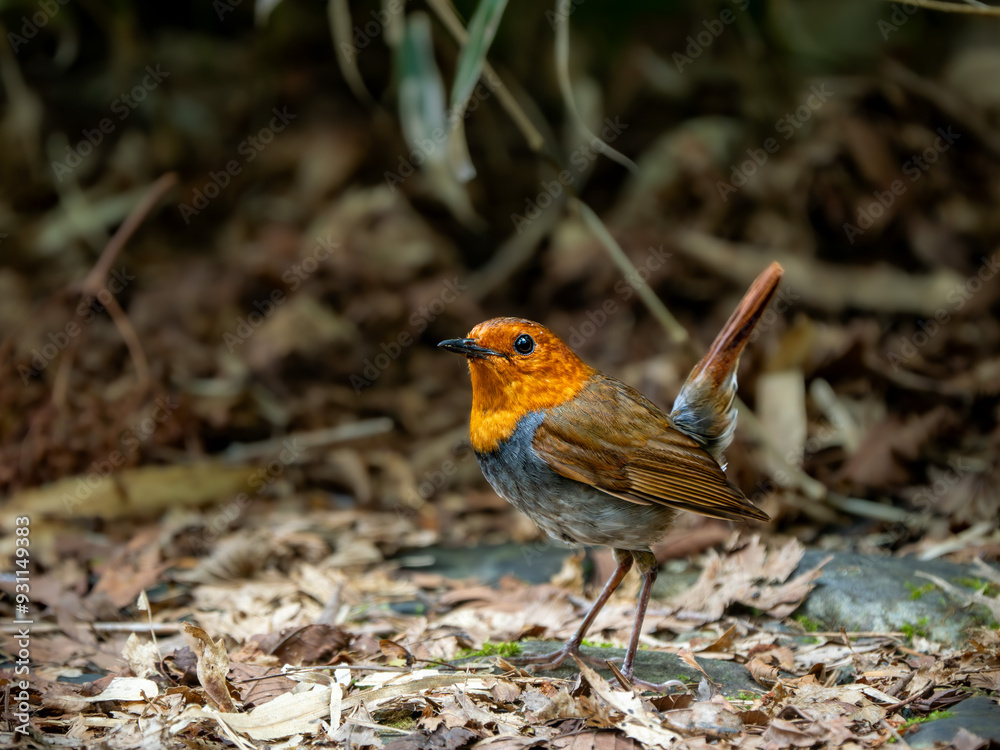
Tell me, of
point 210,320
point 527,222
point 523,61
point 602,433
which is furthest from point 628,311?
point 602,433

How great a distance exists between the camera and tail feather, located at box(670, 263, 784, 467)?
3.58 metres

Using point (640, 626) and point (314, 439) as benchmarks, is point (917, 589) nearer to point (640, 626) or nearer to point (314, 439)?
point (640, 626)

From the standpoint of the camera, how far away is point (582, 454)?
3.30m

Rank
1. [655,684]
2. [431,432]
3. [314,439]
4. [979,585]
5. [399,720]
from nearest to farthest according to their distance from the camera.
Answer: [399,720] → [655,684] → [979,585] → [314,439] → [431,432]

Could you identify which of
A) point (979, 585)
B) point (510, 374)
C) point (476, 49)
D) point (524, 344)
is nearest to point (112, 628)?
point (510, 374)

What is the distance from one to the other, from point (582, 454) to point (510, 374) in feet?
1.34

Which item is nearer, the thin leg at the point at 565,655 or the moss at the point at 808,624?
the thin leg at the point at 565,655

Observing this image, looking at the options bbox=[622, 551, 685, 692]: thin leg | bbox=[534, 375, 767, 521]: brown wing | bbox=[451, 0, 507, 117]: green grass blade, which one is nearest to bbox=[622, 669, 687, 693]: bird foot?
bbox=[622, 551, 685, 692]: thin leg

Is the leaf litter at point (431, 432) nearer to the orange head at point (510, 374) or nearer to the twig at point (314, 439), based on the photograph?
the twig at point (314, 439)

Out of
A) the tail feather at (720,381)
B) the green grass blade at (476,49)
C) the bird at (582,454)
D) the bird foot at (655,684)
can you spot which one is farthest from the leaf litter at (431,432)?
the green grass blade at (476,49)

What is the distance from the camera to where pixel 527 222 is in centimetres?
738

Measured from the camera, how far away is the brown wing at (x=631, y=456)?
3273 millimetres

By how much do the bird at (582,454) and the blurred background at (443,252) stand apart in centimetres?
116

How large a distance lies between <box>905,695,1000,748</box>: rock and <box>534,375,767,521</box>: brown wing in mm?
888
